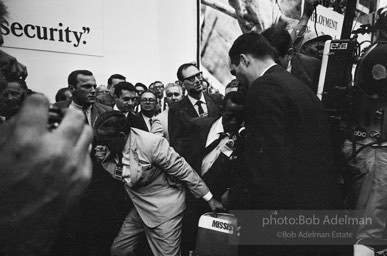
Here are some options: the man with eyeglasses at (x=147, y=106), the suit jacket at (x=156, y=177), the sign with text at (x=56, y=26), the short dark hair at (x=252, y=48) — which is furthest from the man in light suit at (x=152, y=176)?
the sign with text at (x=56, y=26)

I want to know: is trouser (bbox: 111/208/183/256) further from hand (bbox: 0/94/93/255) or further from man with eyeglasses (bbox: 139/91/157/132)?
hand (bbox: 0/94/93/255)

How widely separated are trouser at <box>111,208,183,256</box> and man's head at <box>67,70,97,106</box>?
4.74 feet

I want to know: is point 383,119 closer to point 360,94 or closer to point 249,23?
point 360,94

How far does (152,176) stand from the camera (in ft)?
10.6

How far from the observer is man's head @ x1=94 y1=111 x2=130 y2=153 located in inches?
126

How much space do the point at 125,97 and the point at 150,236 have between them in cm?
211

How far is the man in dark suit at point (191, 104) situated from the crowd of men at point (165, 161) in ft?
0.05

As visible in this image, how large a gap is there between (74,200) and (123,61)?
6494 millimetres

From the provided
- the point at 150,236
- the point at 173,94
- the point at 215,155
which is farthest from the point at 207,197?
the point at 173,94

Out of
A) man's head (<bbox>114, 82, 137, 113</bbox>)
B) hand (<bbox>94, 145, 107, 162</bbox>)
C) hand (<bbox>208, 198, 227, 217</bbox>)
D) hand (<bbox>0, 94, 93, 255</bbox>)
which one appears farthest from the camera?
man's head (<bbox>114, 82, 137, 113</bbox>)

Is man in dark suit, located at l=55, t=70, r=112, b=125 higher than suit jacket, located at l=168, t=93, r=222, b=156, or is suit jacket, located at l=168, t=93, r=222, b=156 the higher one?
man in dark suit, located at l=55, t=70, r=112, b=125

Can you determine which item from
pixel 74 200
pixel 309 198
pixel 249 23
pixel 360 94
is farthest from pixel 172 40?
pixel 74 200

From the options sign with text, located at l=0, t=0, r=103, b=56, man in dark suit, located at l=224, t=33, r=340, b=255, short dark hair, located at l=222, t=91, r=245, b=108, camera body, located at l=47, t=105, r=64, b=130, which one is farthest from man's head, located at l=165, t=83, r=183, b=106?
camera body, located at l=47, t=105, r=64, b=130

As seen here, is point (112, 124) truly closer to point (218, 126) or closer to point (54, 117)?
Result: point (218, 126)
